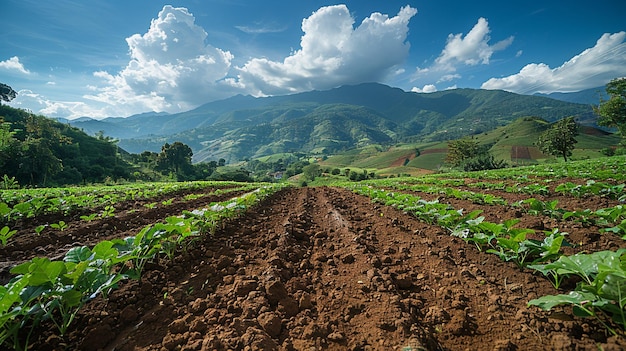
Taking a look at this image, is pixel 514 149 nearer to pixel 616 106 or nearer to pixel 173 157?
pixel 616 106

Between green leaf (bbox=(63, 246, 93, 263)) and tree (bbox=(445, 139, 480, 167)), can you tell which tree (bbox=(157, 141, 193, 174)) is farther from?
tree (bbox=(445, 139, 480, 167))

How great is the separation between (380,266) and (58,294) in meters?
3.48

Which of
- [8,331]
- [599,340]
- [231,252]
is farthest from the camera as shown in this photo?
[231,252]

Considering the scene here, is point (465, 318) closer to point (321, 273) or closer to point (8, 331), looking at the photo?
point (321, 273)

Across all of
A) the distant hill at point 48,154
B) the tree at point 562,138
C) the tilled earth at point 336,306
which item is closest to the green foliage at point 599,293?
the tilled earth at point 336,306

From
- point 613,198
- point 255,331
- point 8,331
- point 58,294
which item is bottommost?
point 613,198

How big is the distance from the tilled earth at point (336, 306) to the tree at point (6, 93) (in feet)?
369

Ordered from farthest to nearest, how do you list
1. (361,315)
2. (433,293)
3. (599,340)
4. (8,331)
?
(433,293)
(361,315)
(8,331)
(599,340)

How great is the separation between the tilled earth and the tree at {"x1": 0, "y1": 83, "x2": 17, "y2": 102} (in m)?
113

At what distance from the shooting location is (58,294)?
82.2 inches

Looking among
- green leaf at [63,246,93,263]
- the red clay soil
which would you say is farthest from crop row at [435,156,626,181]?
the red clay soil

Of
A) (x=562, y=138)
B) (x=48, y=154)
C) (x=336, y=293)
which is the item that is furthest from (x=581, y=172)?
(x=48, y=154)

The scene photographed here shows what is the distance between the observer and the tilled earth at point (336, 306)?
2102 millimetres

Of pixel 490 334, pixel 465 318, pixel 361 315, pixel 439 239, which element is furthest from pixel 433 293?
pixel 439 239
